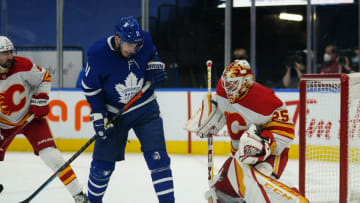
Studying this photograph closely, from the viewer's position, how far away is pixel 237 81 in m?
1.94

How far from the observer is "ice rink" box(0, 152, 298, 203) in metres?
3.13

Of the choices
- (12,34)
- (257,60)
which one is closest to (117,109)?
(257,60)

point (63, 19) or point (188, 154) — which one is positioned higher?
point (63, 19)

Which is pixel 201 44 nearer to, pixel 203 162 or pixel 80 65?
pixel 80 65

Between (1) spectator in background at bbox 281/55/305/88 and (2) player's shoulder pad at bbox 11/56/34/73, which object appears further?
(1) spectator in background at bbox 281/55/305/88

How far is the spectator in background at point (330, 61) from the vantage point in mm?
5555

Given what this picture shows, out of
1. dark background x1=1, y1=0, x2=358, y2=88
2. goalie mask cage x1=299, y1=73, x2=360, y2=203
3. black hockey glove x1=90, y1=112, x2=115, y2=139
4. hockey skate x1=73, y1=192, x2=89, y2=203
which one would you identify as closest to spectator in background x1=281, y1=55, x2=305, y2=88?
dark background x1=1, y1=0, x2=358, y2=88

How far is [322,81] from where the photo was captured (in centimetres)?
256

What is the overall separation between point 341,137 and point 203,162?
7.35ft

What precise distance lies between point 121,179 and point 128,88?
62.4 inches

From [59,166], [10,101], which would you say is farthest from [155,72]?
[10,101]

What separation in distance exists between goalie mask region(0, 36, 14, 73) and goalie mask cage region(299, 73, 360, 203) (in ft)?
5.32

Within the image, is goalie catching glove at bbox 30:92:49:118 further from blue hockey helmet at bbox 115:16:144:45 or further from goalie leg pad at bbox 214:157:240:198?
goalie leg pad at bbox 214:157:240:198

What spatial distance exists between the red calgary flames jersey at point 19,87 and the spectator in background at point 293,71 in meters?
3.39
